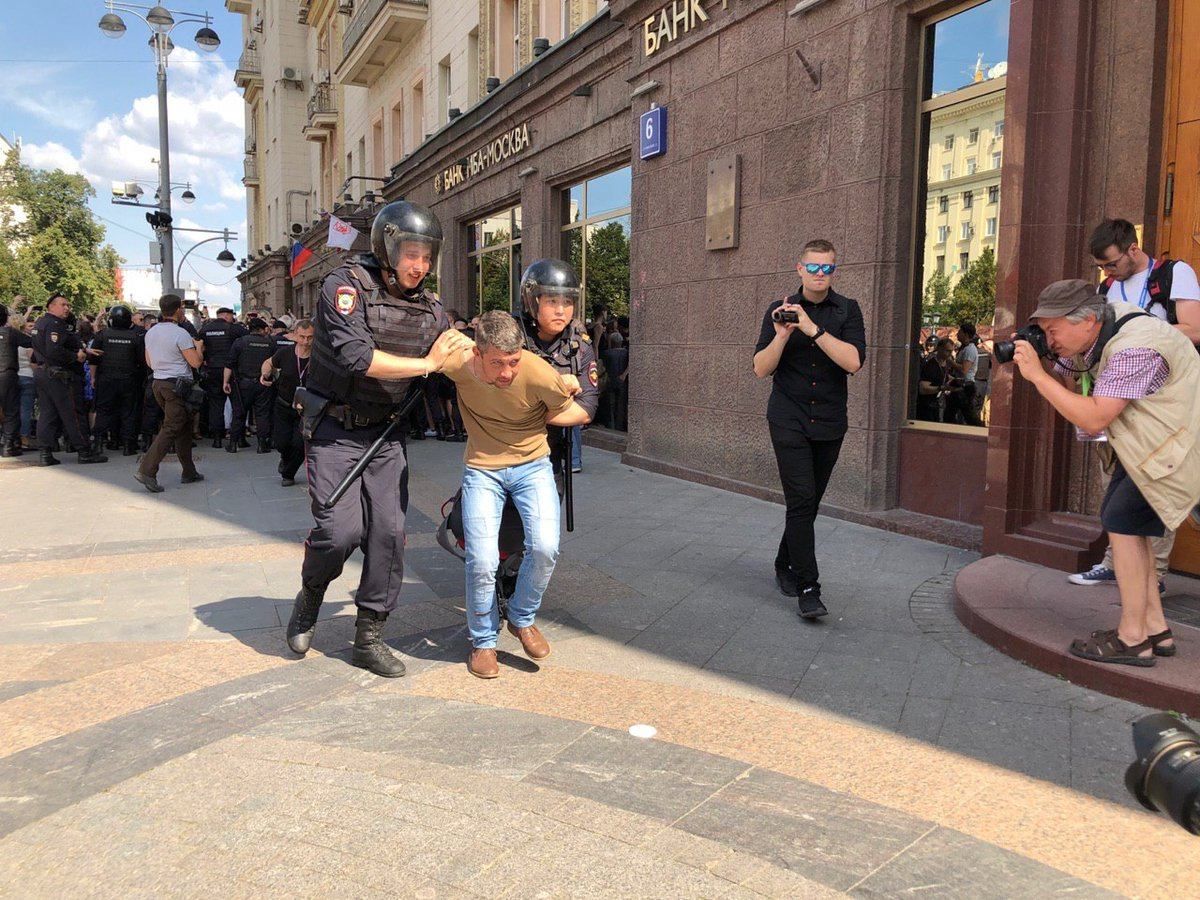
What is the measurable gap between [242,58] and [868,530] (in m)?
46.8

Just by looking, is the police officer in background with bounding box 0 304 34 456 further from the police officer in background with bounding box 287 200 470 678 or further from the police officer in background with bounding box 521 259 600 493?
the police officer in background with bounding box 521 259 600 493

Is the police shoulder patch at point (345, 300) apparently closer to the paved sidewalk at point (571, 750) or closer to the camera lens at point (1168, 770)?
→ the paved sidewalk at point (571, 750)

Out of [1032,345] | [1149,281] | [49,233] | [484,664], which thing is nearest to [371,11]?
[1149,281]

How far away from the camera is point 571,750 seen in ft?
10.6

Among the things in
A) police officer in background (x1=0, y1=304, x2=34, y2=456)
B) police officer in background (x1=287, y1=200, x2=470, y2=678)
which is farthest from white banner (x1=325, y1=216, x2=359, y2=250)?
police officer in background (x1=287, y1=200, x2=470, y2=678)

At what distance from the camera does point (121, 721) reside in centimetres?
352

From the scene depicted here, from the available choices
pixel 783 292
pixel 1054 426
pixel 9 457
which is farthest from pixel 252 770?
pixel 9 457

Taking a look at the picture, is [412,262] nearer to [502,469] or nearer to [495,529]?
[502,469]

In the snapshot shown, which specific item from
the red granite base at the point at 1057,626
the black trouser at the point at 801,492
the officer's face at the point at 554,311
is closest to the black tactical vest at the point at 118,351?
the officer's face at the point at 554,311

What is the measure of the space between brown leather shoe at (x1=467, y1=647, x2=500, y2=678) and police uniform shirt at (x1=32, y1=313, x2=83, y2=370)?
9.09 m

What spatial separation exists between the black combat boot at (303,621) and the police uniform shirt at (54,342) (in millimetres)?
8337

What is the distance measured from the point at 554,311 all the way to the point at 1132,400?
2327mm

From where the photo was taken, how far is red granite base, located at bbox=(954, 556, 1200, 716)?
3545mm

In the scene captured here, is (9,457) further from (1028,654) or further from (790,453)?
(1028,654)
